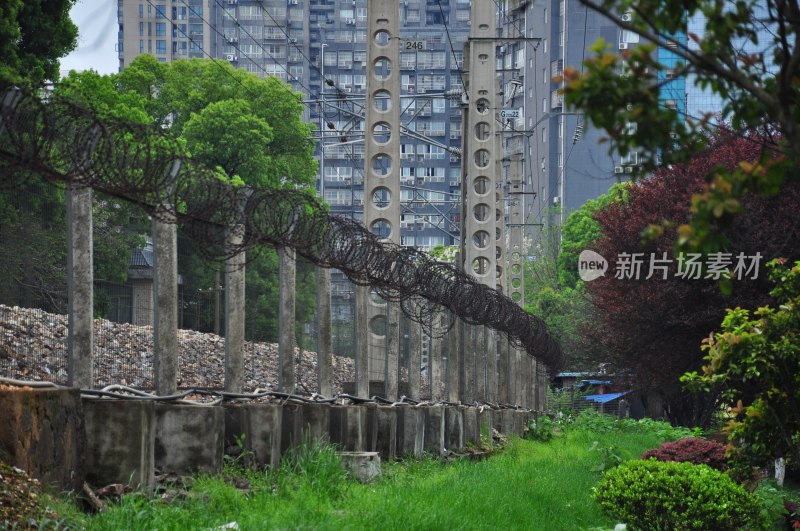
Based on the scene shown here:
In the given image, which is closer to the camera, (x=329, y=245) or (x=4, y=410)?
(x=4, y=410)

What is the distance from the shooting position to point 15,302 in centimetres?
1082

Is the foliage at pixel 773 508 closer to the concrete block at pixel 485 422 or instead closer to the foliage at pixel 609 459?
the foliage at pixel 609 459

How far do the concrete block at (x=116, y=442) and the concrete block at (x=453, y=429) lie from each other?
1344 centimetres

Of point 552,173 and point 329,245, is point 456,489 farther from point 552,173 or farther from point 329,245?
point 552,173

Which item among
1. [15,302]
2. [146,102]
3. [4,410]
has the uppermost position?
[146,102]

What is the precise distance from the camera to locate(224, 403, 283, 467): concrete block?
46.4 feet

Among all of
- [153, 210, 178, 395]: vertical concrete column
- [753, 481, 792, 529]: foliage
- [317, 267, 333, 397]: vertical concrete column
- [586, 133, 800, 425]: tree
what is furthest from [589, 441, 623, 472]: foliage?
[153, 210, 178, 395]: vertical concrete column

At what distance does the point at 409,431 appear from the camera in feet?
69.7

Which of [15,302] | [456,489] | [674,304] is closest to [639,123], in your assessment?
[15,302]

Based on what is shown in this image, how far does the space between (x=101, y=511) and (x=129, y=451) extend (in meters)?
1.36

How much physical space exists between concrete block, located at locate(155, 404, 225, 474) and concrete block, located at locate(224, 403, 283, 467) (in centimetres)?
124

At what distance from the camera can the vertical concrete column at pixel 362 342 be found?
19.6m

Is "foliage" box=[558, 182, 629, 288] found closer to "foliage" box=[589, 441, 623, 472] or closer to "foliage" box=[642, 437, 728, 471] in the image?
"foliage" box=[589, 441, 623, 472]

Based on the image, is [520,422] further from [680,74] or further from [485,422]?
[680,74]
